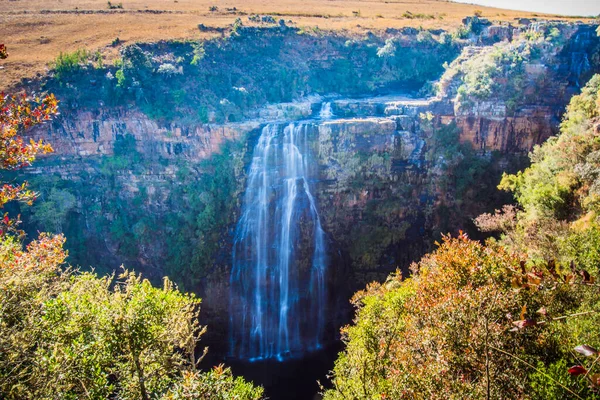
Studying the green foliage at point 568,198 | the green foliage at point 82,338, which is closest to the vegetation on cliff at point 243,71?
the green foliage at point 568,198

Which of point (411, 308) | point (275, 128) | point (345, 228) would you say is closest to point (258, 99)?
point (275, 128)

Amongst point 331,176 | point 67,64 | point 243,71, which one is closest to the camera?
point 331,176

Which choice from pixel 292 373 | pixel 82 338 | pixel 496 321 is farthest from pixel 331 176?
pixel 82 338

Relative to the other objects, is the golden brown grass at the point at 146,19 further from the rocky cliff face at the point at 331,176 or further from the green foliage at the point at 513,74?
the green foliage at the point at 513,74

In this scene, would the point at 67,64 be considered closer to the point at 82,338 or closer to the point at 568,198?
the point at 82,338

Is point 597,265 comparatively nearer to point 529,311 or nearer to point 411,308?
point 529,311

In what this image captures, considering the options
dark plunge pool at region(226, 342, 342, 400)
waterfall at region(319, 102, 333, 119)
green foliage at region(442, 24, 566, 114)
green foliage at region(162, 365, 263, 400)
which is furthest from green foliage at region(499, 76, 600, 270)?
waterfall at region(319, 102, 333, 119)
